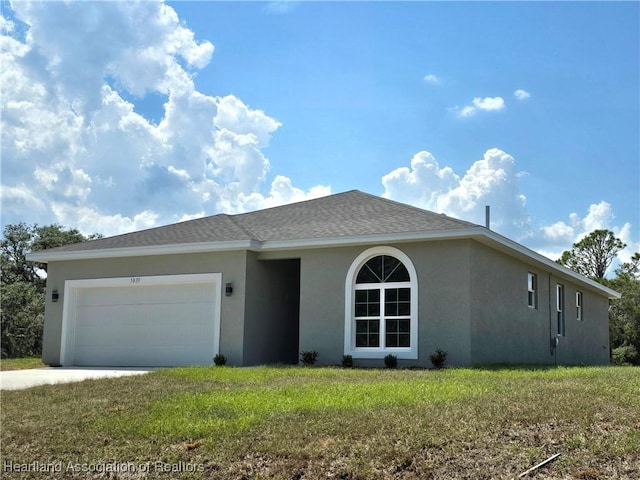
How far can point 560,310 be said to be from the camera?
22.9 metres

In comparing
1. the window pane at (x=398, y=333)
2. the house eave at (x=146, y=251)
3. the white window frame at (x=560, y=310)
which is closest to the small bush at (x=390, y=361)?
the window pane at (x=398, y=333)

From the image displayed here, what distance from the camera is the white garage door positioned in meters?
Answer: 18.2

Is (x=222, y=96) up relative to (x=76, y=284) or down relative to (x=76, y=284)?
up

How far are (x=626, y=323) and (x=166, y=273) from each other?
30.3 meters

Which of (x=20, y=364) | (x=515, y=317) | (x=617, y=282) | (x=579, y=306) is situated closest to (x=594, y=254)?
(x=617, y=282)

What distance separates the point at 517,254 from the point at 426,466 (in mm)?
13037

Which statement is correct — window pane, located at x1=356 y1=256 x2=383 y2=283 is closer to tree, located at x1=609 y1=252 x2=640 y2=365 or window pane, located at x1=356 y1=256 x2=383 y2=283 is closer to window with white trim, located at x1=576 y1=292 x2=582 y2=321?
window with white trim, located at x1=576 y1=292 x2=582 y2=321

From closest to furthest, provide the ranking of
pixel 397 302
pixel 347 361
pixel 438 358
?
pixel 438 358 → pixel 347 361 → pixel 397 302

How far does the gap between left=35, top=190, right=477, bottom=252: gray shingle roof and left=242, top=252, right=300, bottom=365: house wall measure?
1.08 metres

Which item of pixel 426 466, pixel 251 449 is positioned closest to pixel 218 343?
pixel 251 449

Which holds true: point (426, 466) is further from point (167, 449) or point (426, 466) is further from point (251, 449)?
point (167, 449)

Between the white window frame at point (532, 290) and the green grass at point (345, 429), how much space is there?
29.7ft

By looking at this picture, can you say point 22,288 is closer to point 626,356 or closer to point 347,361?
point 347,361

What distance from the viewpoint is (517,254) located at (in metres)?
18.4
